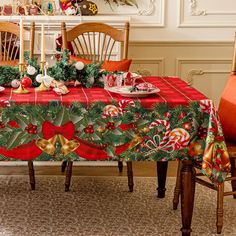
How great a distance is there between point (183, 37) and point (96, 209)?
2.03m

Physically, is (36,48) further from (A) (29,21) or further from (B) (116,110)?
(B) (116,110)

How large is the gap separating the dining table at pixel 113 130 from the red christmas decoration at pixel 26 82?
0.22 meters

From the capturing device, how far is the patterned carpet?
315 cm

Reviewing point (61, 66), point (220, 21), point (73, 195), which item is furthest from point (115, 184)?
point (220, 21)

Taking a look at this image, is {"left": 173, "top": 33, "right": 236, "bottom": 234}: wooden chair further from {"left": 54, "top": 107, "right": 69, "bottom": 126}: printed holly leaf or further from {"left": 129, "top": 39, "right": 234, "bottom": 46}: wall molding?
{"left": 129, "top": 39, "right": 234, "bottom": 46}: wall molding

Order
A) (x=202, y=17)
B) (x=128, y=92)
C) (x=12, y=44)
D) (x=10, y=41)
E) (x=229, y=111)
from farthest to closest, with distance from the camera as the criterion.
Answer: (x=202, y=17) → (x=12, y=44) → (x=10, y=41) → (x=229, y=111) → (x=128, y=92)

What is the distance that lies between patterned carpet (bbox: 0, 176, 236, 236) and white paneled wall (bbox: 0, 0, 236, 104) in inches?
50.2

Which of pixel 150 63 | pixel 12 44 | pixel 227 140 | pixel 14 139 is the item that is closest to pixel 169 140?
pixel 227 140

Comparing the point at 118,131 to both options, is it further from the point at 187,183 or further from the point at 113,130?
the point at 187,183

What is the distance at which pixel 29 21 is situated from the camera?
4457 millimetres

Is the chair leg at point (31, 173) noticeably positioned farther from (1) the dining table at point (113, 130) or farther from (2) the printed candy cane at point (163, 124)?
(2) the printed candy cane at point (163, 124)

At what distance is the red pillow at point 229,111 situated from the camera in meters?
3.19

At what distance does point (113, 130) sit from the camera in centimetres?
272

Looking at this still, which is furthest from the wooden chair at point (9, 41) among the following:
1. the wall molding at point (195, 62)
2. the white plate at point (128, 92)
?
the wall molding at point (195, 62)
